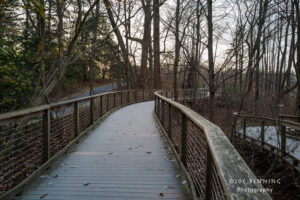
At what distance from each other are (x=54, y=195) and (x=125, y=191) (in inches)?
35.5

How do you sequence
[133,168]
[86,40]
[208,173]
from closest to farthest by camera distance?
[208,173]
[133,168]
[86,40]

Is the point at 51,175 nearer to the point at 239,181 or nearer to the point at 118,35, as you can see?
the point at 239,181

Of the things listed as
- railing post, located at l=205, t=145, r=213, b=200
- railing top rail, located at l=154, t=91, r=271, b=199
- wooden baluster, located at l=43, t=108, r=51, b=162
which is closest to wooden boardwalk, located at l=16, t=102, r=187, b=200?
wooden baluster, located at l=43, t=108, r=51, b=162

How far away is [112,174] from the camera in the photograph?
3258mm

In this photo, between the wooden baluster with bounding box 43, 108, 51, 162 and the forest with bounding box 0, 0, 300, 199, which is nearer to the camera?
the wooden baluster with bounding box 43, 108, 51, 162

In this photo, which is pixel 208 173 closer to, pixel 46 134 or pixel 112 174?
pixel 112 174

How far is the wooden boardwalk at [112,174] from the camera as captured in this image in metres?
2.66

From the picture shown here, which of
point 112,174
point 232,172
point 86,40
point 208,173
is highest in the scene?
point 86,40

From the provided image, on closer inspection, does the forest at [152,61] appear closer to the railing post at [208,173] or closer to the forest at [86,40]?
the forest at [86,40]

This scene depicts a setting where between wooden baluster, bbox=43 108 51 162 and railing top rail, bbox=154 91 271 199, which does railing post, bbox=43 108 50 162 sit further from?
railing top rail, bbox=154 91 271 199

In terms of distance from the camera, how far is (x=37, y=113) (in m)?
3.45

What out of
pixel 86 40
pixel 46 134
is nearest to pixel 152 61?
pixel 86 40

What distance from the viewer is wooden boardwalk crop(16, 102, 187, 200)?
2.66 meters

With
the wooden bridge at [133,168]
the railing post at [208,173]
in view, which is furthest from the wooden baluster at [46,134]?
the railing post at [208,173]
